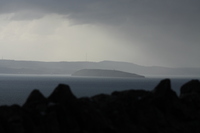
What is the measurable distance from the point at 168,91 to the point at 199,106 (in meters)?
3.22

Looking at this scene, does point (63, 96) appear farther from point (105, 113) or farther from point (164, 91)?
point (164, 91)

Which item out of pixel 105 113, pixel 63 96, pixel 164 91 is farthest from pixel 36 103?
pixel 164 91

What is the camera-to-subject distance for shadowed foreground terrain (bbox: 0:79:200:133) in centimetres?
2395

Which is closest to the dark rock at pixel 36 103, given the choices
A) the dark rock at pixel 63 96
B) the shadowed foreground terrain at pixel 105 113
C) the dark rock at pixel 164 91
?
the shadowed foreground terrain at pixel 105 113

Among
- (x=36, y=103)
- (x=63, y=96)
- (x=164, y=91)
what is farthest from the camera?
(x=164, y=91)

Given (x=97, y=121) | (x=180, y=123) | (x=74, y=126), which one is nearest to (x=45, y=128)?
(x=74, y=126)

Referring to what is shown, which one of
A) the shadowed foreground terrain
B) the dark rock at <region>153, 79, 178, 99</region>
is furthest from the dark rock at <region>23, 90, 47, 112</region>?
the dark rock at <region>153, 79, 178, 99</region>

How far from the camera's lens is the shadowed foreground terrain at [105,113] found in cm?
2395

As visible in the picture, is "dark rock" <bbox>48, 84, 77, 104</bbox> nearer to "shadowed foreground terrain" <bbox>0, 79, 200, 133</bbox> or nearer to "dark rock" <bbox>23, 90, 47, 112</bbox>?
"shadowed foreground terrain" <bbox>0, 79, 200, 133</bbox>

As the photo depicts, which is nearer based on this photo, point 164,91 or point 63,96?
point 63,96

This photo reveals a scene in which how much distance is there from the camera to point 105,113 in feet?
87.4

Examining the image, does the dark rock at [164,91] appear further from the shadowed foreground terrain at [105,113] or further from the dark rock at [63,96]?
the dark rock at [63,96]

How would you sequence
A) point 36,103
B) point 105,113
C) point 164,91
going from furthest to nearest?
point 164,91, point 105,113, point 36,103

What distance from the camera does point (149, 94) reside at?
29234 millimetres
